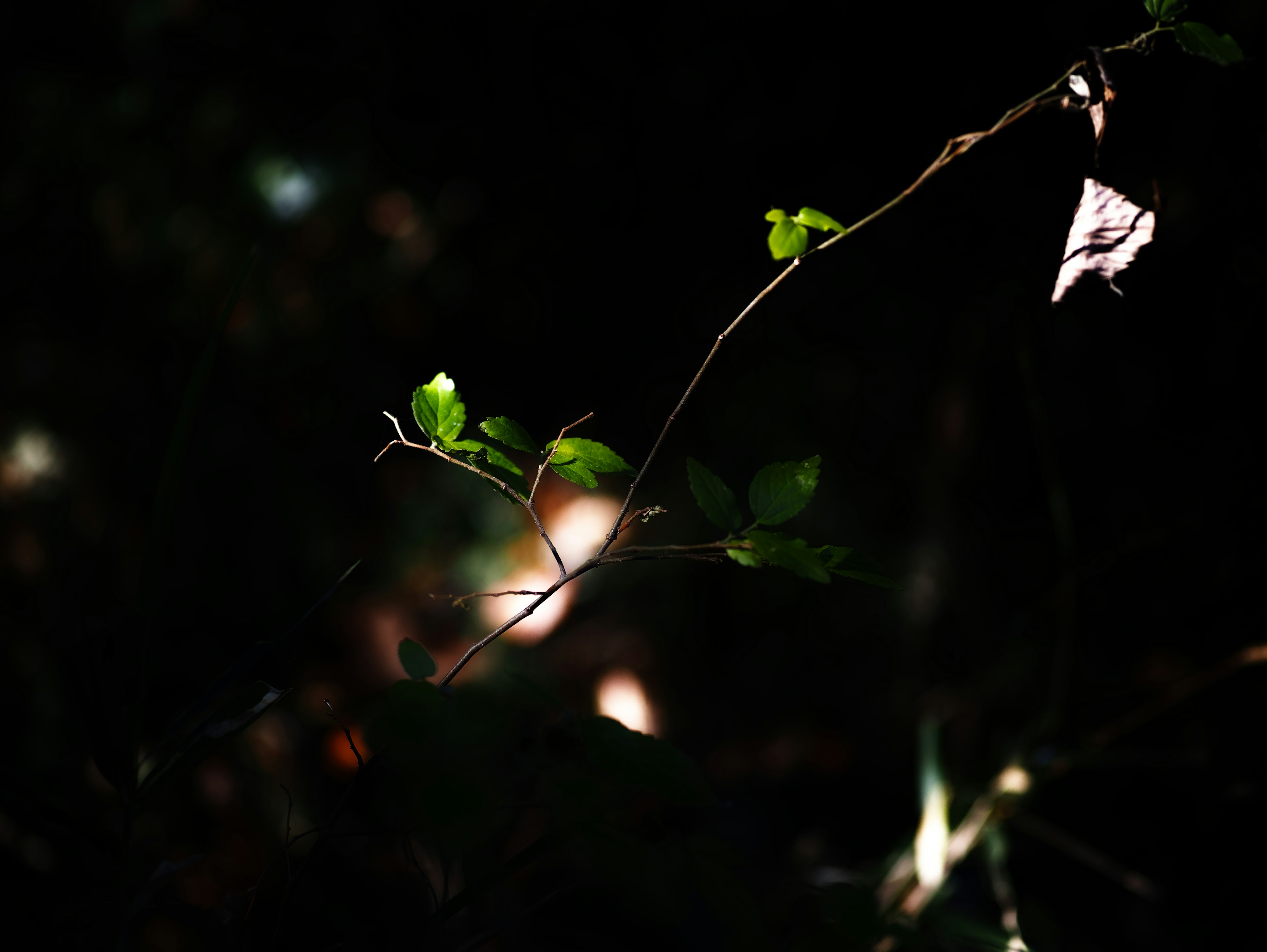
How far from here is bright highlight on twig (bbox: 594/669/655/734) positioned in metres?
0.99

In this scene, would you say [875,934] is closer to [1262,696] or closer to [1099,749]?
[1099,749]

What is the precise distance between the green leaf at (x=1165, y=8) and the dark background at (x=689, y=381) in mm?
495

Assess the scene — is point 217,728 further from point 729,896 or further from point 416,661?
point 729,896

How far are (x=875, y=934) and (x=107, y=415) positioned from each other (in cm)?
122

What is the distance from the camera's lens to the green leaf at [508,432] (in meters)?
0.33

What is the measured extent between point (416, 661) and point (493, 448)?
112mm

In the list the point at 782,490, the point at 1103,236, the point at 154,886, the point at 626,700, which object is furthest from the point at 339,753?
the point at 1103,236

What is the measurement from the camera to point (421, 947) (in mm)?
359

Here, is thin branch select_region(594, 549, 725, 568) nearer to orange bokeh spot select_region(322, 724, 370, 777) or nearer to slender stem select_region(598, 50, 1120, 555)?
slender stem select_region(598, 50, 1120, 555)

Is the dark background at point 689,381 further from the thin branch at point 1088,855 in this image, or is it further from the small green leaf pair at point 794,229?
the small green leaf pair at point 794,229

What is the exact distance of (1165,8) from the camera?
0.35m

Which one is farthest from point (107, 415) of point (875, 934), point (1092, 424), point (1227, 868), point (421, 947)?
point (1227, 868)

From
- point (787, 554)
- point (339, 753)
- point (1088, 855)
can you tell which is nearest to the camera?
point (787, 554)

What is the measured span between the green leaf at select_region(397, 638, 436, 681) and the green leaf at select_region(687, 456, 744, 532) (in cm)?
15
